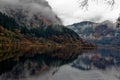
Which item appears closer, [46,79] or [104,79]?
[46,79]

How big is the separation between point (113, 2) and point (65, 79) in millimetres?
41474

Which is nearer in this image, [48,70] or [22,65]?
[48,70]

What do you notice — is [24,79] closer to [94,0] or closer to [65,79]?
[65,79]

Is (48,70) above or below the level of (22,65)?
below

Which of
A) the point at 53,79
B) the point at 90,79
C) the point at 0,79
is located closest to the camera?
the point at 0,79

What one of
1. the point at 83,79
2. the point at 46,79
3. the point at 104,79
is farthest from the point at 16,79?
the point at 104,79

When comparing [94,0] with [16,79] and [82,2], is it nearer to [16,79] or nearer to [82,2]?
[82,2]

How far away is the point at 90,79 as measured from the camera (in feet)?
195

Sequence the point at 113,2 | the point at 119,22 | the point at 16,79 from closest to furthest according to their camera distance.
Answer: the point at 113,2 < the point at 119,22 < the point at 16,79

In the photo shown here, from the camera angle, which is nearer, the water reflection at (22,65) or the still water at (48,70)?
the water reflection at (22,65)

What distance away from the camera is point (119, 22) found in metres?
17.4

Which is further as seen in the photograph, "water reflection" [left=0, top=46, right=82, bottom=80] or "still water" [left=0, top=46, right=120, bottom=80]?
"still water" [left=0, top=46, right=120, bottom=80]

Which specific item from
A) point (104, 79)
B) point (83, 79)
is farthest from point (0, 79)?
point (104, 79)

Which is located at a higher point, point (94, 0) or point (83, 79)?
point (94, 0)
